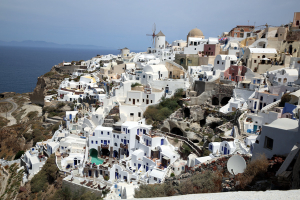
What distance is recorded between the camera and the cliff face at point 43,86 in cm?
5378

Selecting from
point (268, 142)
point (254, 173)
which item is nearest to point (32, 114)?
point (268, 142)

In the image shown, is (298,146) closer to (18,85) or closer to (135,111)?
(135,111)

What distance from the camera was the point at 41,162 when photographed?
27.1m

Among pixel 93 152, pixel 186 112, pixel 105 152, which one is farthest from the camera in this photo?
pixel 186 112

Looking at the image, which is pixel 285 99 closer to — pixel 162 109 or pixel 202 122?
pixel 202 122

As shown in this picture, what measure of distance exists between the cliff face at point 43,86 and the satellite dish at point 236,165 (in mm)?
49604

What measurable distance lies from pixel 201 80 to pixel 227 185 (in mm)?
22229

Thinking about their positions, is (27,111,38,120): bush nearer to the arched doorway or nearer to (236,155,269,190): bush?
the arched doorway

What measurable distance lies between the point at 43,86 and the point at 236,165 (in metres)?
54.1

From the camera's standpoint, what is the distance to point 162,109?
1112 inches

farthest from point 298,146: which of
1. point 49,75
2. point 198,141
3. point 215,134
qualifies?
point 49,75

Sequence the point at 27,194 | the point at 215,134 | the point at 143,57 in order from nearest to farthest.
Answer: the point at 215,134
the point at 27,194
the point at 143,57

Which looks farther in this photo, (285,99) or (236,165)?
(285,99)

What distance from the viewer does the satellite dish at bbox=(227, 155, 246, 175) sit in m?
10.4
